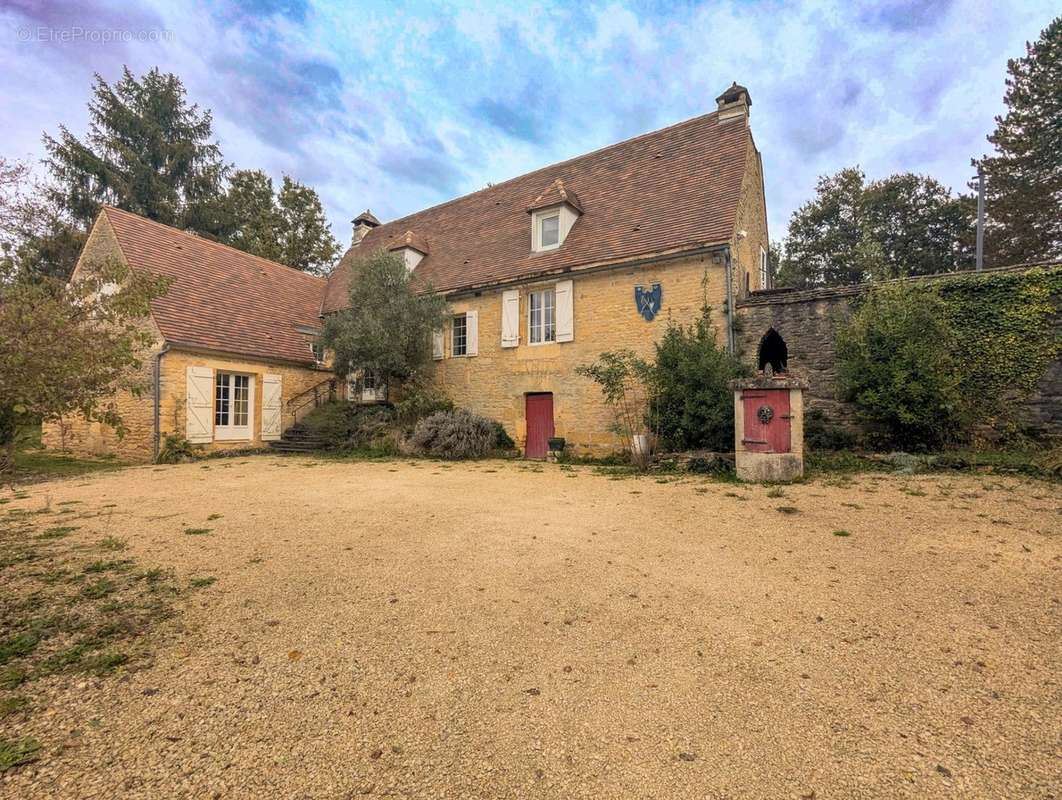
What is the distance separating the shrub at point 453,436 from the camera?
40.7ft

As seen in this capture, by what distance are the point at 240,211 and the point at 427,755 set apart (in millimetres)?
31442

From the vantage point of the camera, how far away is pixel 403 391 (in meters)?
14.8

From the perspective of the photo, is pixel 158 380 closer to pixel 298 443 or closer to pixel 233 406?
pixel 233 406

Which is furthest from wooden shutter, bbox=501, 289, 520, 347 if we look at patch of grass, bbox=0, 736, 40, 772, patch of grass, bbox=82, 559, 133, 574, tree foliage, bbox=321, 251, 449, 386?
patch of grass, bbox=0, 736, 40, 772

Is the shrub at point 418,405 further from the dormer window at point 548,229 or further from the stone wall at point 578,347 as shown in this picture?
the dormer window at point 548,229

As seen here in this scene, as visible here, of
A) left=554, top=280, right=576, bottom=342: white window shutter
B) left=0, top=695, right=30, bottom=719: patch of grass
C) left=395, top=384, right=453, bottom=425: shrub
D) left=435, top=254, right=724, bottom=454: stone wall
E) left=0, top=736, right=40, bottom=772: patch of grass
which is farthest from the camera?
left=395, top=384, right=453, bottom=425: shrub

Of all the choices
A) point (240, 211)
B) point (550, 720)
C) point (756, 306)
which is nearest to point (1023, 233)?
point (756, 306)

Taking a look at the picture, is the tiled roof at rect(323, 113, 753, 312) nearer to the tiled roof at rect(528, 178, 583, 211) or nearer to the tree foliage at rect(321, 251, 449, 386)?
the tiled roof at rect(528, 178, 583, 211)

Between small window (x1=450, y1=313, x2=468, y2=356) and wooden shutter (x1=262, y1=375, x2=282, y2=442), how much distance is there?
5509 millimetres

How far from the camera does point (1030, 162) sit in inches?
730

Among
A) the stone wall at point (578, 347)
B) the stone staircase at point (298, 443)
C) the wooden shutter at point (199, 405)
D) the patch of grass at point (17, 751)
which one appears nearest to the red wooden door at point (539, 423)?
the stone wall at point (578, 347)

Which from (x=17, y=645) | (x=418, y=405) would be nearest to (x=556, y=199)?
(x=418, y=405)

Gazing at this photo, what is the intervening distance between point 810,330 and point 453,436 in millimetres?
8853

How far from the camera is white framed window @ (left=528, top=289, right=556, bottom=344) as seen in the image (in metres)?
13.4
